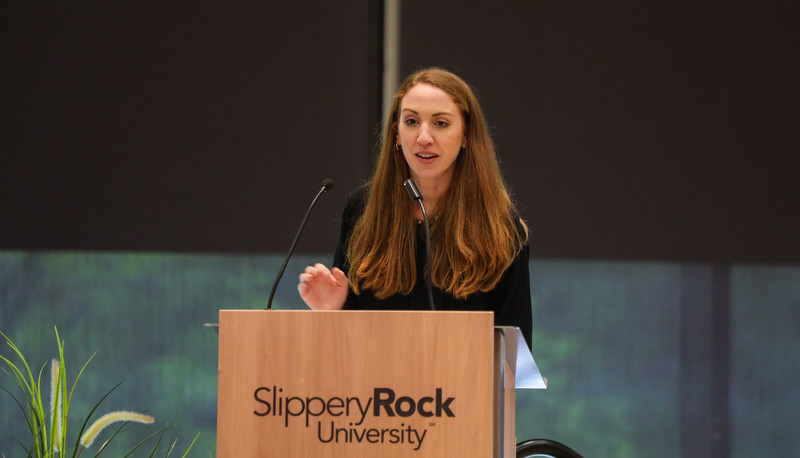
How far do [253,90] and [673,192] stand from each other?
6.28 feet

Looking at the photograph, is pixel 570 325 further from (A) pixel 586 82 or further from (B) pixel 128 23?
(B) pixel 128 23

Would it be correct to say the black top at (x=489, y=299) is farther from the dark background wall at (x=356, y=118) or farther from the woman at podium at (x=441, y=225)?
the dark background wall at (x=356, y=118)

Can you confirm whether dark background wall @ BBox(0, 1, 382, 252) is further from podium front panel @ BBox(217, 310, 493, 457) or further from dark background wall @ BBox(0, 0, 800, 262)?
podium front panel @ BBox(217, 310, 493, 457)

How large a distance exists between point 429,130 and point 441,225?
257 mm

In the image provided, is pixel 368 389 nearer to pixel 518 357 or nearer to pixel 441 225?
pixel 518 357

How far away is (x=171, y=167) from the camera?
3721 millimetres

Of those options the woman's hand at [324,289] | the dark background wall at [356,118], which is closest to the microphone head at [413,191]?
the woman's hand at [324,289]

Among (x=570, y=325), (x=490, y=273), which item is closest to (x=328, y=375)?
(x=490, y=273)

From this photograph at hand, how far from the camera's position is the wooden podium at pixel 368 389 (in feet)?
4.66

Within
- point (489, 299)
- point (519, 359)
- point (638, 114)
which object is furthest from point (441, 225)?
point (638, 114)

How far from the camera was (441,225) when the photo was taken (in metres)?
2.25

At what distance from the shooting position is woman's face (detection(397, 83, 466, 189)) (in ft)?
7.23

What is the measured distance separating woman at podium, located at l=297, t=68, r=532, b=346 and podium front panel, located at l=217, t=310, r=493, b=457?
2.12 feet

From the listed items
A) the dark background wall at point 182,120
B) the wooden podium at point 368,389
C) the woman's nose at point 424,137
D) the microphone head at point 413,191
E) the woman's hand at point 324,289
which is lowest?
the wooden podium at point 368,389
